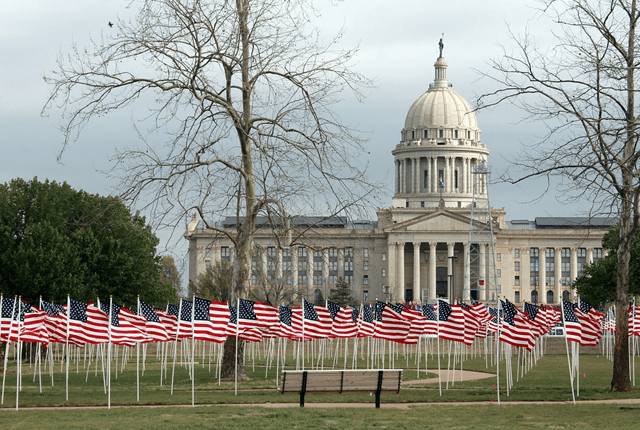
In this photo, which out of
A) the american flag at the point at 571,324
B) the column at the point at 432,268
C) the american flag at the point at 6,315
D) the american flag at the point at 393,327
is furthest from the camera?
the column at the point at 432,268

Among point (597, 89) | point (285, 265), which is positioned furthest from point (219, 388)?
point (285, 265)

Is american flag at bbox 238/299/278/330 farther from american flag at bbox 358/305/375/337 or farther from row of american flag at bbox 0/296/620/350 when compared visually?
american flag at bbox 358/305/375/337

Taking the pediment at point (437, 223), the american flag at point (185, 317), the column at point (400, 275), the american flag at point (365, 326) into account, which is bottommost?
the american flag at point (365, 326)

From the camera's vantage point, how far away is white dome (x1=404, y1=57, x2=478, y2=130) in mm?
176250

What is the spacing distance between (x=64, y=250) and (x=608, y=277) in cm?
4198

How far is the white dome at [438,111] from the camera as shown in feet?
578

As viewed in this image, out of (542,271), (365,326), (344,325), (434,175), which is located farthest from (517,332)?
(434,175)

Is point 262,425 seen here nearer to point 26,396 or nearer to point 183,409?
point 183,409

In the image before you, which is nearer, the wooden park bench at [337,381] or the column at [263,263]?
the wooden park bench at [337,381]

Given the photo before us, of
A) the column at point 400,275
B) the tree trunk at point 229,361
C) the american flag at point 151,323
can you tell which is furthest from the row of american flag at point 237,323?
the column at point 400,275

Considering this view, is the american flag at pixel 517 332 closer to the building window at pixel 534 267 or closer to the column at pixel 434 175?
the building window at pixel 534 267

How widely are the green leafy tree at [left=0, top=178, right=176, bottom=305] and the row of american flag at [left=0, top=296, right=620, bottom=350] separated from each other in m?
19.6

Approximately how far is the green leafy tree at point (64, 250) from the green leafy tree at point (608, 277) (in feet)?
114

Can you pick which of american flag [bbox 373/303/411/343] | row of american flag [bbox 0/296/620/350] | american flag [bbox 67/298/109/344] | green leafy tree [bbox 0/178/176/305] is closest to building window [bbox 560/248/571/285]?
green leafy tree [bbox 0/178/176/305]
